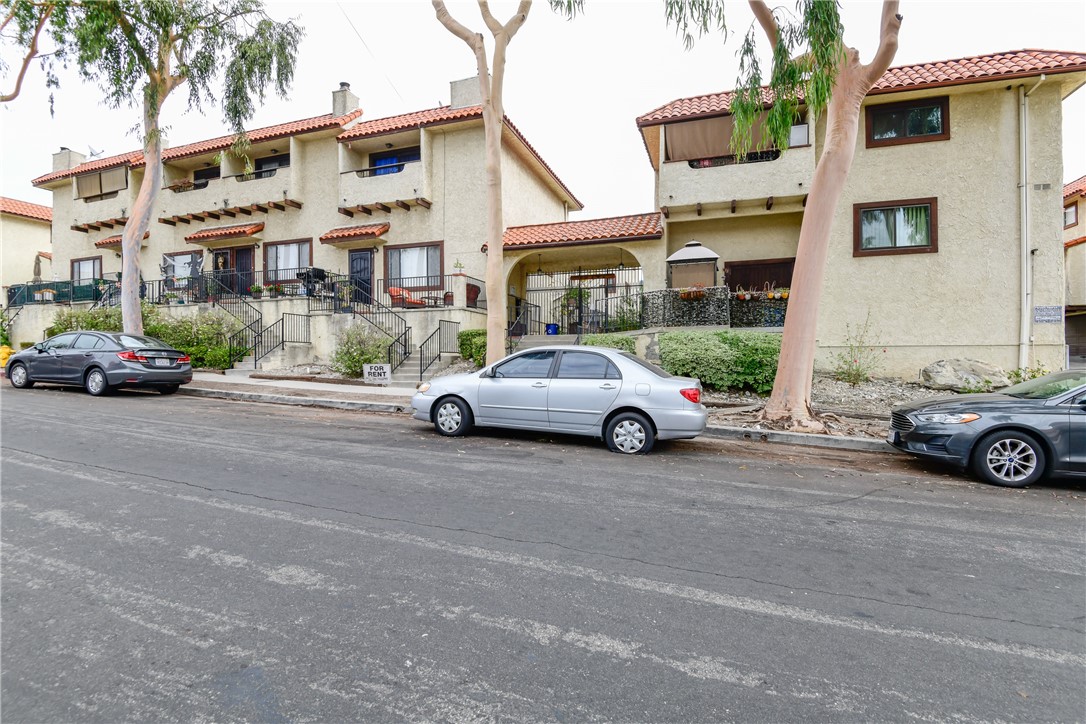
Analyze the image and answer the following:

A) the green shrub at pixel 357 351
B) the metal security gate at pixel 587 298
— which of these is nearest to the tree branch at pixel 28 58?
the green shrub at pixel 357 351

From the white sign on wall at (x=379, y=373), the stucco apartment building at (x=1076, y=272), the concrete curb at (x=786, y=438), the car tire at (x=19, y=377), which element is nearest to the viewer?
the concrete curb at (x=786, y=438)

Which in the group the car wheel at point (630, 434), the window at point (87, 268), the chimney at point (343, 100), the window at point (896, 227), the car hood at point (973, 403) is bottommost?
the car wheel at point (630, 434)

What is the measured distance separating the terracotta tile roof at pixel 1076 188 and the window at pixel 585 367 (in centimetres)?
2805

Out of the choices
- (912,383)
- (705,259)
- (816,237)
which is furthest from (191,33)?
(912,383)

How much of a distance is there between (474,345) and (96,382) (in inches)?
347

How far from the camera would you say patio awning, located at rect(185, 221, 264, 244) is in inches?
843

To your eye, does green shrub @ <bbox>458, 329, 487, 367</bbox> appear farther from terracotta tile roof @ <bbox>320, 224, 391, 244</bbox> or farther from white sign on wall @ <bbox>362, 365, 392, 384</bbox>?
terracotta tile roof @ <bbox>320, 224, 391, 244</bbox>

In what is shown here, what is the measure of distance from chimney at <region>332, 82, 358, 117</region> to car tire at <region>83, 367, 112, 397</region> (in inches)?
539

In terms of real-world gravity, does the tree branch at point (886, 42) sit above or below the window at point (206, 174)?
below

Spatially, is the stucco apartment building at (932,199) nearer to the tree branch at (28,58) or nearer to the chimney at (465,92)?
the chimney at (465,92)

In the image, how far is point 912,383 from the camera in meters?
13.5

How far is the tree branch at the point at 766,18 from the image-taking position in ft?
28.3

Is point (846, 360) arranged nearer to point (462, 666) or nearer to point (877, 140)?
point (877, 140)

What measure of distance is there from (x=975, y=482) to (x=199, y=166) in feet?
93.9
